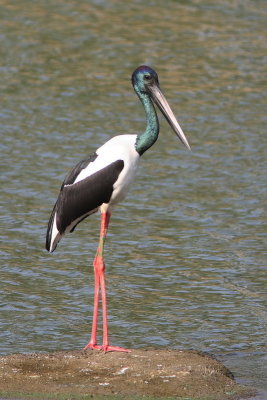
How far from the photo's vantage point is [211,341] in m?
12.1

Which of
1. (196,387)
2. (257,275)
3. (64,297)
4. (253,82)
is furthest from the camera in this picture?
(253,82)

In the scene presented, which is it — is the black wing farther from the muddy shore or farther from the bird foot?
the muddy shore

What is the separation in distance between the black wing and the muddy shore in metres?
1.39

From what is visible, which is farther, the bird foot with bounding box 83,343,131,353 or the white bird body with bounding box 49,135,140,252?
the white bird body with bounding box 49,135,140,252

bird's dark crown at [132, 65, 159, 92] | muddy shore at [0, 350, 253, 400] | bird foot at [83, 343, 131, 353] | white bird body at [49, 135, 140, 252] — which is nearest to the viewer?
muddy shore at [0, 350, 253, 400]

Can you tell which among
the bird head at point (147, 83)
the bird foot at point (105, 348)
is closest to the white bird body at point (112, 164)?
the bird head at point (147, 83)

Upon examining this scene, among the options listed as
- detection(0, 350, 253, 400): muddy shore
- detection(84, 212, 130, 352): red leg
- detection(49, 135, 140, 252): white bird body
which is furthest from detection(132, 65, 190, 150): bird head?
detection(0, 350, 253, 400): muddy shore

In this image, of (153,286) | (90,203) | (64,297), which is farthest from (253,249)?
(90,203)

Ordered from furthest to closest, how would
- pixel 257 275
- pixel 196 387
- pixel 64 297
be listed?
pixel 257 275 → pixel 64 297 → pixel 196 387

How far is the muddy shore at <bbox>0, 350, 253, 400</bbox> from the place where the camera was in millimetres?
9820

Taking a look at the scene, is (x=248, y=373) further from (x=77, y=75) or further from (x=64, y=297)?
(x=77, y=75)

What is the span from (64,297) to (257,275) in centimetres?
233

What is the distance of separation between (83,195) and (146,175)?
6757 mm

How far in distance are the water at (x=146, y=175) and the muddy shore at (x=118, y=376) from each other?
0.61 meters
